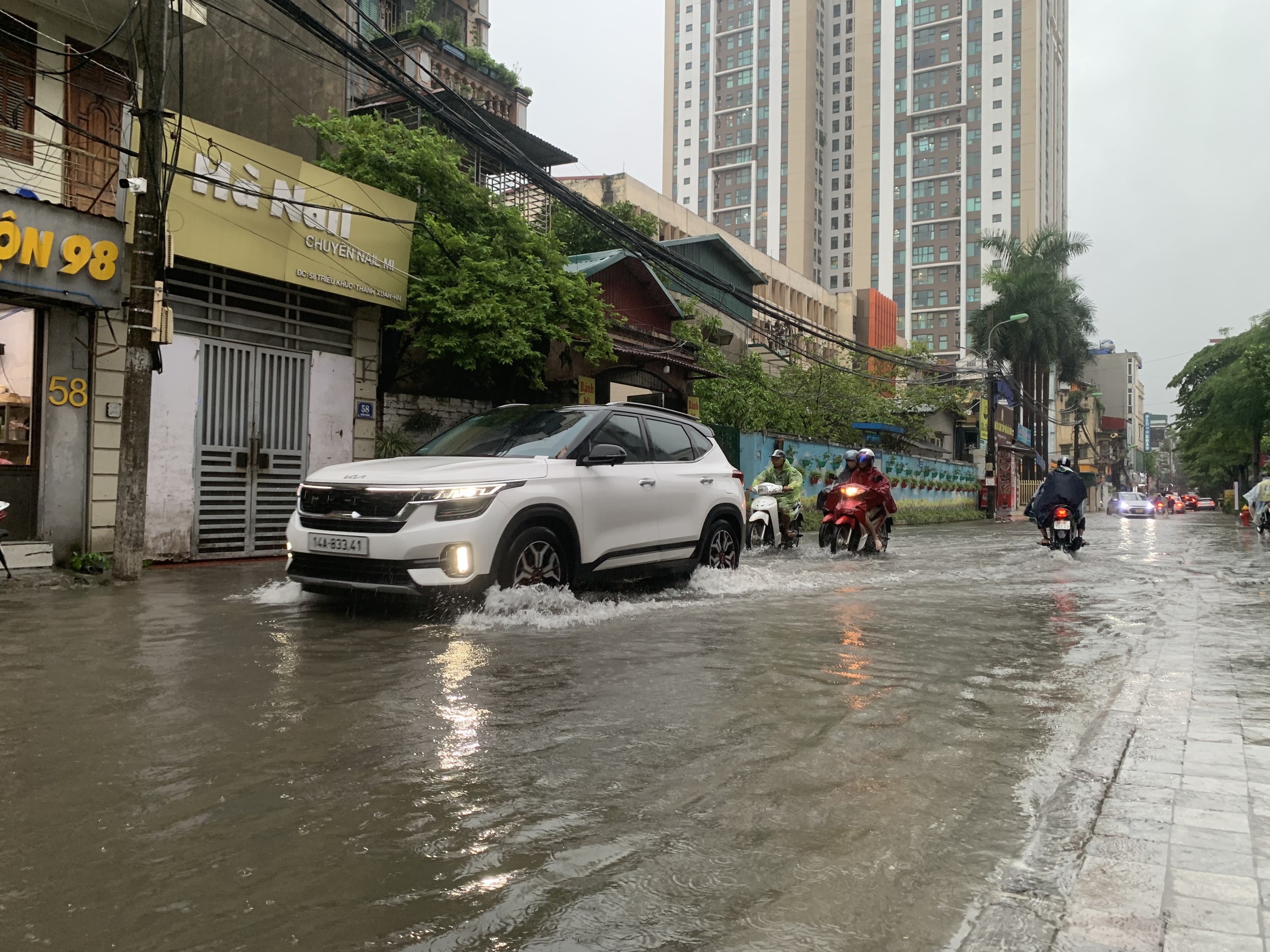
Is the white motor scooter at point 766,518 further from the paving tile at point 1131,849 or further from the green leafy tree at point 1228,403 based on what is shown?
the green leafy tree at point 1228,403

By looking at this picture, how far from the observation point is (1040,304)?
169ft

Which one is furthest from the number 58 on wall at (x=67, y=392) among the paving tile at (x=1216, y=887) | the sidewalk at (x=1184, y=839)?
the paving tile at (x=1216, y=887)

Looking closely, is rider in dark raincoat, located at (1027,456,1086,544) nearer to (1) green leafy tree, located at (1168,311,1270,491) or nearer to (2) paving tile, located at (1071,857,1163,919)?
(2) paving tile, located at (1071,857,1163,919)

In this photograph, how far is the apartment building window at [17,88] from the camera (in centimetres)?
1127

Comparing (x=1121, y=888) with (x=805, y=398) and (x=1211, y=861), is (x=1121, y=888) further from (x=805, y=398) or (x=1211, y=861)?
(x=805, y=398)

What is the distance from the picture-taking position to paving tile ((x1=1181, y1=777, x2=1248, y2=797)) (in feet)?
11.8

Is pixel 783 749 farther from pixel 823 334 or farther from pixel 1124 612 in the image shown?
pixel 823 334

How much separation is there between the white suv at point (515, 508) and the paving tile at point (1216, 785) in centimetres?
447

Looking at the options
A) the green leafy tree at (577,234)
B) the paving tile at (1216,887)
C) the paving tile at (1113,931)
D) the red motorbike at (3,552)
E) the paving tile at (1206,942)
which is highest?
the green leafy tree at (577,234)

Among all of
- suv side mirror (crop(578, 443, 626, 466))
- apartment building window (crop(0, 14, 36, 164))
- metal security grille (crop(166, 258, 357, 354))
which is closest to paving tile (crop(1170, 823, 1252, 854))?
suv side mirror (crop(578, 443, 626, 466))

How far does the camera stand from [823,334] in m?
24.0

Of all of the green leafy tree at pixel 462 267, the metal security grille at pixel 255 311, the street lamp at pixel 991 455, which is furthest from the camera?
the street lamp at pixel 991 455

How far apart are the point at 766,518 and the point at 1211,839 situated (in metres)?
11.8

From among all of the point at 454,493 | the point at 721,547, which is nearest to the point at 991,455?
the point at 721,547
